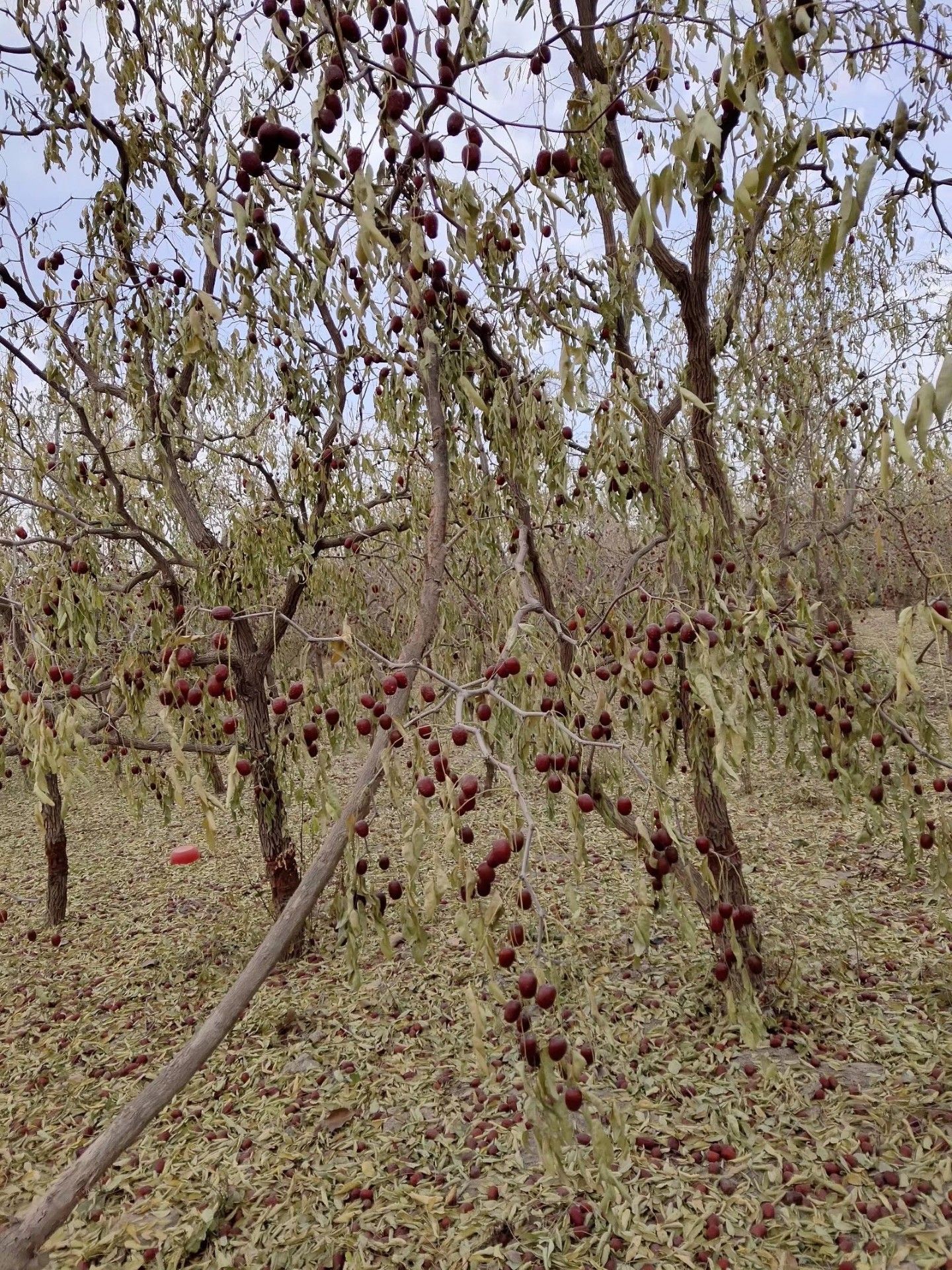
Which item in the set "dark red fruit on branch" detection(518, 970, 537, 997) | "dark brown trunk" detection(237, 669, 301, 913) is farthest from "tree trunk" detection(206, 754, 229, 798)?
"dark red fruit on branch" detection(518, 970, 537, 997)

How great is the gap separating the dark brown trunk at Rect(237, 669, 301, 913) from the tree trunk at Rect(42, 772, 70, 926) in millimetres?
1615

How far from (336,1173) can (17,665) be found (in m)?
2.05

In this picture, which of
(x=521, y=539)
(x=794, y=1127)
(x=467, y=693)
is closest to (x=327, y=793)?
(x=467, y=693)

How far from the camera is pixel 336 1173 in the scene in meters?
2.70

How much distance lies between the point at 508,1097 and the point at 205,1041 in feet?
6.65

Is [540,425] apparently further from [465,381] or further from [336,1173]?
[336,1173]

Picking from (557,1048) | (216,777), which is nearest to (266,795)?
(216,777)

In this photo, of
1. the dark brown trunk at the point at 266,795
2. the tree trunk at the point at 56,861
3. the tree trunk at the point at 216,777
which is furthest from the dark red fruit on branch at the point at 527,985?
the tree trunk at the point at 56,861

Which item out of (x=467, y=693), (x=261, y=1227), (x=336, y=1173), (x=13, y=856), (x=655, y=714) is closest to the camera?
(x=467, y=693)

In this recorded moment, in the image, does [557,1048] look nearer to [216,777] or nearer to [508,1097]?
[508,1097]

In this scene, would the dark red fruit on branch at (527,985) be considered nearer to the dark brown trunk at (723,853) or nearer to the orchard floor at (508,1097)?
the orchard floor at (508,1097)

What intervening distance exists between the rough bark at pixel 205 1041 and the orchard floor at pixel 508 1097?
19 cm

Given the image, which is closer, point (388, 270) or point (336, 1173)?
point (388, 270)

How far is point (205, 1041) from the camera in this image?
139 centimetres
